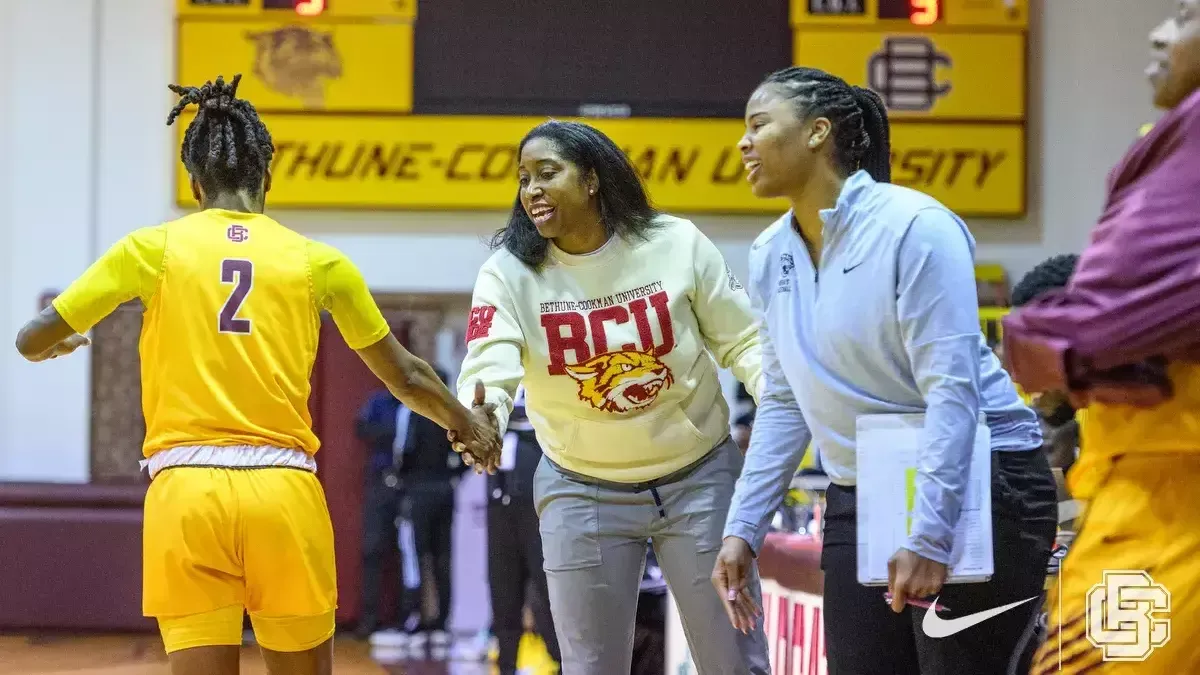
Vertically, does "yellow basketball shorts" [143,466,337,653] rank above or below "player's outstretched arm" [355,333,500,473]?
below

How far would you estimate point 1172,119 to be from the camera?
6.77 ft

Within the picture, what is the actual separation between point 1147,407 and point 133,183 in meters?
8.71

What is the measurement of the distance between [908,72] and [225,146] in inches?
259

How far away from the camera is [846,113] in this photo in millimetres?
2994

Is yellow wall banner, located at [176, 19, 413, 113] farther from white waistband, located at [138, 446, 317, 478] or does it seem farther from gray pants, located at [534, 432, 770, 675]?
white waistband, located at [138, 446, 317, 478]

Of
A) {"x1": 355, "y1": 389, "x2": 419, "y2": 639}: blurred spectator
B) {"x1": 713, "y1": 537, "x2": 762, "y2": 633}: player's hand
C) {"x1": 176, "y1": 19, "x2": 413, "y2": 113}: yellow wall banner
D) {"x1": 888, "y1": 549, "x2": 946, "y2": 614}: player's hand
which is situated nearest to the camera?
{"x1": 888, "y1": 549, "x2": 946, "y2": 614}: player's hand

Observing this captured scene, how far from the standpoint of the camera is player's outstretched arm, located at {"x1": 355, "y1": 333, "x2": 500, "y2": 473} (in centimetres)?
361

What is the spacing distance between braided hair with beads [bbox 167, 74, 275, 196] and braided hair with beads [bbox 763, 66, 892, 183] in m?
1.34

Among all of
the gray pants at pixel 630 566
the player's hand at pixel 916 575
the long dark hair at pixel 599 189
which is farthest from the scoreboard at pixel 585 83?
the player's hand at pixel 916 575

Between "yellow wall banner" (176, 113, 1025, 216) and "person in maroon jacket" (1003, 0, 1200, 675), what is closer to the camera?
"person in maroon jacket" (1003, 0, 1200, 675)

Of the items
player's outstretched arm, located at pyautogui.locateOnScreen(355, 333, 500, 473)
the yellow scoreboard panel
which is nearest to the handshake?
player's outstretched arm, located at pyautogui.locateOnScreen(355, 333, 500, 473)

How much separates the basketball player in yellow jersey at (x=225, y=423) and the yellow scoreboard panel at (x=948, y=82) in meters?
6.30

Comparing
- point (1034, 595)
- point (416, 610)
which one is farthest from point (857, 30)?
point (1034, 595)

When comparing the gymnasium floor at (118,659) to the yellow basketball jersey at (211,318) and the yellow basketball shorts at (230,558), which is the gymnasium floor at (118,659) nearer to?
the yellow basketball shorts at (230,558)
